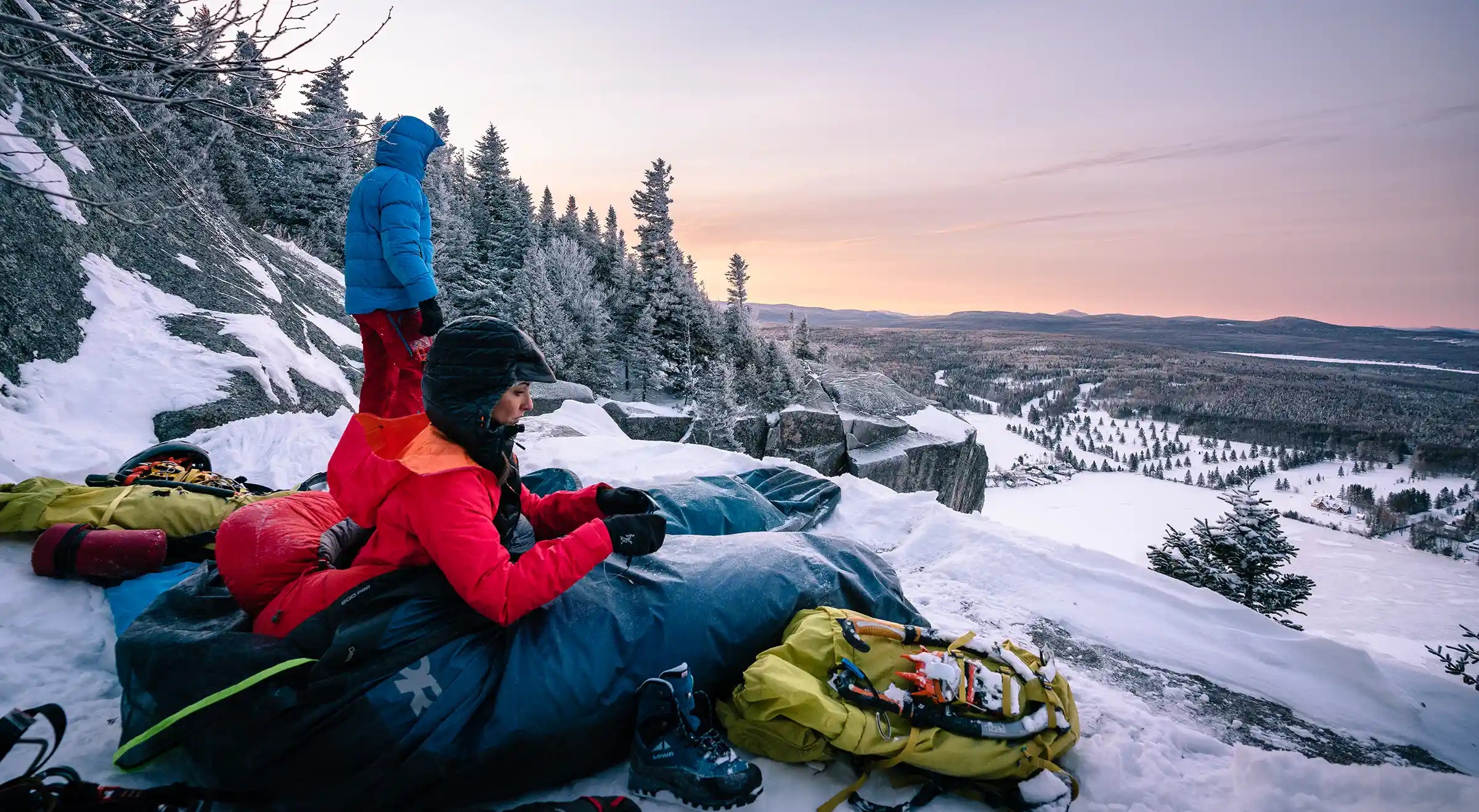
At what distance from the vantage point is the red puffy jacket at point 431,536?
1.68 metres

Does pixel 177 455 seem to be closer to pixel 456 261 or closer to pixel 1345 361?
pixel 456 261

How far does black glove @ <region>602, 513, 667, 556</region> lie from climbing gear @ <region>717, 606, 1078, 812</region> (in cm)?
Answer: 55

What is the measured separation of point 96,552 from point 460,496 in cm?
187

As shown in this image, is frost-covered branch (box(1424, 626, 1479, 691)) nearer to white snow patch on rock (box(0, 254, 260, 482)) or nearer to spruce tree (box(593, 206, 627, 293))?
white snow patch on rock (box(0, 254, 260, 482))

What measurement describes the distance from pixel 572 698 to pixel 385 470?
92 cm

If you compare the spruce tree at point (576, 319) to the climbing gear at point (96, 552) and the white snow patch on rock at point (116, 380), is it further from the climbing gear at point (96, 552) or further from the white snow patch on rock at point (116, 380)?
the climbing gear at point (96, 552)

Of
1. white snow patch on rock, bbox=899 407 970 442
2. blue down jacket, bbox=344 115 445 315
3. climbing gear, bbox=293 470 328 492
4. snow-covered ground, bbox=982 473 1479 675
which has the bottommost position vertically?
snow-covered ground, bbox=982 473 1479 675

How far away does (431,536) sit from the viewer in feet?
5.53

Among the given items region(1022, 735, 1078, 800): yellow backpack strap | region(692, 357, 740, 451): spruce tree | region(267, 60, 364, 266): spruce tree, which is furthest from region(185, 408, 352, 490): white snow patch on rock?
region(267, 60, 364, 266): spruce tree

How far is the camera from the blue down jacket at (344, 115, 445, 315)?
11.7 feet

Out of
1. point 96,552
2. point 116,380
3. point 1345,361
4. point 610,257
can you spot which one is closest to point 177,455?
point 96,552

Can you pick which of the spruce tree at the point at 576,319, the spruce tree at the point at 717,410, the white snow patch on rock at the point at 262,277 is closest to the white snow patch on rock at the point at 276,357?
the white snow patch on rock at the point at 262,277

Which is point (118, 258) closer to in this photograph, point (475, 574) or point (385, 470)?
point (385, 470)

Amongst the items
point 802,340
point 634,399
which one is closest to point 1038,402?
point 802,340
